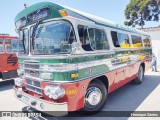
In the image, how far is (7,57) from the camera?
29.8 ft

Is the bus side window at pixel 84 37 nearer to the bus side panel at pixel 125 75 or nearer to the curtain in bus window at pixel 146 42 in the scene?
the bus side panel at pixel 125 75

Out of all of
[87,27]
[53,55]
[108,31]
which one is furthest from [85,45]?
[108,31]

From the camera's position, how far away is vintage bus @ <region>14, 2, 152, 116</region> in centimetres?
383

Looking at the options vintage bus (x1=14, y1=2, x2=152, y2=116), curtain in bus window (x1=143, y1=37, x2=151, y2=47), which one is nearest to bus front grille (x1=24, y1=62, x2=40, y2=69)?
vintage bus (x1=14, y1=2, x2=152, y2=116)

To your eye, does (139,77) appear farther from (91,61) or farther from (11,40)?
(11,40)

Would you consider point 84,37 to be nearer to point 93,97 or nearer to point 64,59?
point 64,59

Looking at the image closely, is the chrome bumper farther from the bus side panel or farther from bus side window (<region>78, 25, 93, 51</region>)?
the bus side panel

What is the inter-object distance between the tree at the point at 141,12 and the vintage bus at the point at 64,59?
26271 millimetres

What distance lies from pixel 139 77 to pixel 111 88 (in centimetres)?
367

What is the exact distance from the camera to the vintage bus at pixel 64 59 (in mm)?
3825

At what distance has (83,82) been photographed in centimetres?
418

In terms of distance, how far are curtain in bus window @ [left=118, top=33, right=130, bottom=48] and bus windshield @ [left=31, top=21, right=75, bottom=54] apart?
279 cm

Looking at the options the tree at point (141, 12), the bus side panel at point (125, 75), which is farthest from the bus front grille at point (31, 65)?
the tree at point (141, 12)

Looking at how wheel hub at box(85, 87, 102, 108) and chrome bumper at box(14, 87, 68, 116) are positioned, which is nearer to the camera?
chrome bumper at box(14, 87, 68, 116)
